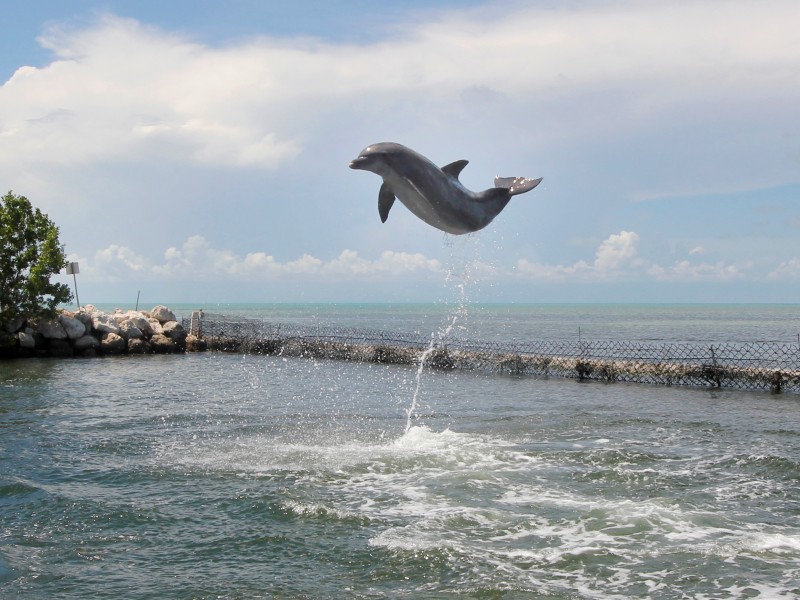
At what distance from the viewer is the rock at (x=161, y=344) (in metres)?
42.3

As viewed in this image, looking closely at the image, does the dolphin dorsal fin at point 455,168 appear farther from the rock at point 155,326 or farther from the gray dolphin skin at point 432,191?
the rock at point 155,326

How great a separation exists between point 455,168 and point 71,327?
119ft

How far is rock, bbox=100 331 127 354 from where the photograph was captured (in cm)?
4031

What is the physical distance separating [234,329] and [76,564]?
126 feet

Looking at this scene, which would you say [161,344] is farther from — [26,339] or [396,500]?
[396,500]

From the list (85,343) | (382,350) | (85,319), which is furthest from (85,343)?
(382,350)

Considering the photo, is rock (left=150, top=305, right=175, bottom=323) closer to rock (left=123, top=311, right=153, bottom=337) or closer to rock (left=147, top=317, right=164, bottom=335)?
rock (left=147, top=317, right=164, bottom=335)

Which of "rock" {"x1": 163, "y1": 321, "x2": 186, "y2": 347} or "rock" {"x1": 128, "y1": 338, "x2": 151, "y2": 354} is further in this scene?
"rock" {"x1": 163, "y1": 321, "x2": 186, "y2": 347}

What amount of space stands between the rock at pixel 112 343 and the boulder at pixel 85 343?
0.36m

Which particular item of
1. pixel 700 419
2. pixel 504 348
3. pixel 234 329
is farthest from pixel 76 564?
pixel 234 329

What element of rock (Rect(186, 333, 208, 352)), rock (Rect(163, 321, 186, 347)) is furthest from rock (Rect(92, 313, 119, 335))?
rock (Rect(186, 333, 208, 352))

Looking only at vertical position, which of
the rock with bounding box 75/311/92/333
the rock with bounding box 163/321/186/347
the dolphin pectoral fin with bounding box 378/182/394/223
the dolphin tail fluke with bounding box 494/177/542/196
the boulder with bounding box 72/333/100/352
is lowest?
the boulder with bounding box 72/333/100/352

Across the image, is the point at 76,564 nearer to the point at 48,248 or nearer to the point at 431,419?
the point at 431,419

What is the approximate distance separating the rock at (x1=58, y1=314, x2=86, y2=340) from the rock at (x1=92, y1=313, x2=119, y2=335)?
1.20m
